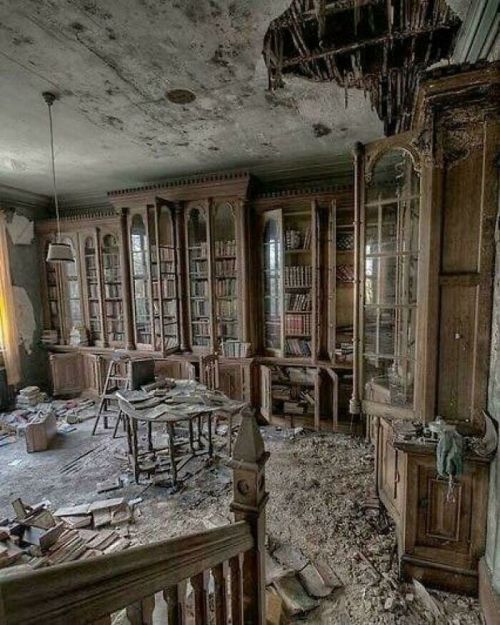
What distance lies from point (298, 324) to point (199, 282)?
147 centimetres

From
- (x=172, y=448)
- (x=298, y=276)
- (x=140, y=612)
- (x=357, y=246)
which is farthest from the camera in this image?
(x=298, y=276)

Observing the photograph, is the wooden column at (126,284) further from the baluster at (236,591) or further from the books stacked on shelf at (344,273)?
the baluster at (236,591)

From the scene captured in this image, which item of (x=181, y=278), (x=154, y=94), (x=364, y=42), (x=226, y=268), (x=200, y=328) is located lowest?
(x=200, y=328)

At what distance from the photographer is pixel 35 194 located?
534 centimetres

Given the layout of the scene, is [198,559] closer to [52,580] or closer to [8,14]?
[52,580]

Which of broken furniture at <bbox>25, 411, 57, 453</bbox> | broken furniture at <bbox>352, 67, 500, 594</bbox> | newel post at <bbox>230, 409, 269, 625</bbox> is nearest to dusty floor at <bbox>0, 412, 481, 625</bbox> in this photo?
broken furniture at <bbox>25, 411, 57, 453</bbox>

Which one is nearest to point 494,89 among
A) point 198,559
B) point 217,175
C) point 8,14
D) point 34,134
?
point 198,559

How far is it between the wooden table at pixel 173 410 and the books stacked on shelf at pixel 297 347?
1.20 meters

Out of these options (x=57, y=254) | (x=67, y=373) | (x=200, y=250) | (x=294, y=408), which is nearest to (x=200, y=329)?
(x=200, y=250)

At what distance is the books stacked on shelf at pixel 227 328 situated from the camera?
463cm

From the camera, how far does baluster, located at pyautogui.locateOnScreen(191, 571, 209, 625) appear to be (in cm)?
104

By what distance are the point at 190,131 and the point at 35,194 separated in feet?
11.5

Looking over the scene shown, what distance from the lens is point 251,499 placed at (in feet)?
4.32

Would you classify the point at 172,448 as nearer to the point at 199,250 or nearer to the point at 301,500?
the point at 301,500
